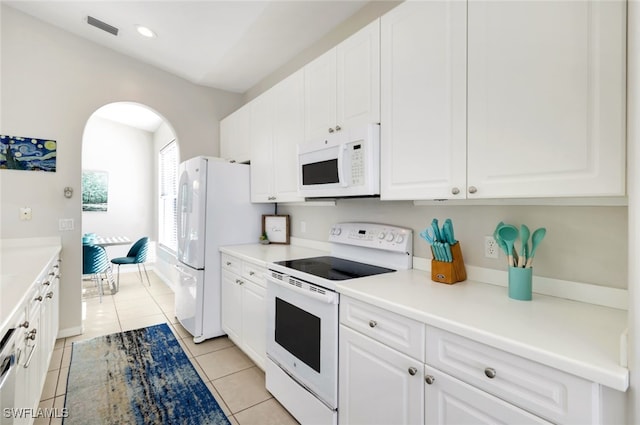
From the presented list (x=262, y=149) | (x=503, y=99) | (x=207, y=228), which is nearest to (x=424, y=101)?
(x=503, y=99)

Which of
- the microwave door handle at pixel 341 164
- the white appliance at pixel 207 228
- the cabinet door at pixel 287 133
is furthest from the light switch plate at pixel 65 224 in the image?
the microwave door handle at pixel 341 164

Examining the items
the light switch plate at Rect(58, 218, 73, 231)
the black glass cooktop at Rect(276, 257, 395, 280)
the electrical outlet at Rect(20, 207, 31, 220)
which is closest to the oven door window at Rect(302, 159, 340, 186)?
the black glass cooktop at Rect(276, 257, 395, 280)

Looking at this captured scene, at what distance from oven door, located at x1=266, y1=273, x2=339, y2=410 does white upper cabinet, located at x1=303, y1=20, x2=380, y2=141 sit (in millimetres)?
1052

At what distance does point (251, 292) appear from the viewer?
241cm

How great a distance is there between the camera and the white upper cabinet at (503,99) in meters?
0.98

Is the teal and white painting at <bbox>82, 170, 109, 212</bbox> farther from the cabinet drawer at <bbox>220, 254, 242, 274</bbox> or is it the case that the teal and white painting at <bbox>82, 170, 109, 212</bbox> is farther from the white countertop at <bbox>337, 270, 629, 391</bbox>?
the white countertop at <bbox>337, 270, 629, 391</bbox>

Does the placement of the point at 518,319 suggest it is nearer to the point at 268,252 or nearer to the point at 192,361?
the point at 268,252

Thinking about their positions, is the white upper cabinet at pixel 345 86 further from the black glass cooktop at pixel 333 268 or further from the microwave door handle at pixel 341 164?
the black glass cooktop at pixel 333 268

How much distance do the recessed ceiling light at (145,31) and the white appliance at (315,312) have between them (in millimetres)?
2543

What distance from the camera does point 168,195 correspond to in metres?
5.36

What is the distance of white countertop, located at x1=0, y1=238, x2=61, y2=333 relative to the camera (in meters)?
1.24

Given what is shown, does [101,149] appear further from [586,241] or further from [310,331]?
[586,241]

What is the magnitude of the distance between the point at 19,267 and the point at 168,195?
140 inches

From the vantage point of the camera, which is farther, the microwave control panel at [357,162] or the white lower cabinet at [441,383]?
the microwave control panel at [357,162]
